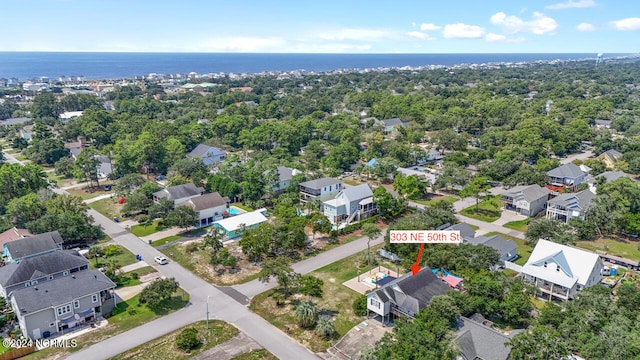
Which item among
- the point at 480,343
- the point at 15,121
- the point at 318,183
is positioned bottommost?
the point at 480,343

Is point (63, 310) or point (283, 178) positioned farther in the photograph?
point (283, 178)

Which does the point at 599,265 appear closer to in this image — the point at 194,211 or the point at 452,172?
the point at 452,172

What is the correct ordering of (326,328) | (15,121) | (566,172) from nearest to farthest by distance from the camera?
(326,328), (566,172), (15,121)

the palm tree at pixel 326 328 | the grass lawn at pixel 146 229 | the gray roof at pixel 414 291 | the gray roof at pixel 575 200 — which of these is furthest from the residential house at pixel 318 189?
the gray roof at pixel 575 200

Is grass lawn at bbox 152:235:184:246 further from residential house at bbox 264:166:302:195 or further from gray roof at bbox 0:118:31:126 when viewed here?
gray roof at bbox 0:118:31:126

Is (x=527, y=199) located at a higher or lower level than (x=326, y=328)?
higher

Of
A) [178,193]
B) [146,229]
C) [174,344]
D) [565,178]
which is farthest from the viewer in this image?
[565,178]

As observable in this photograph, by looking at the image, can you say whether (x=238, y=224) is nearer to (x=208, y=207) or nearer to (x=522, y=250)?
(x=208, y=207)

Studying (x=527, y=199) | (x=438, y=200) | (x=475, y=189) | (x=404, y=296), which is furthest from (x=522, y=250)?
(x=404, y=296)
